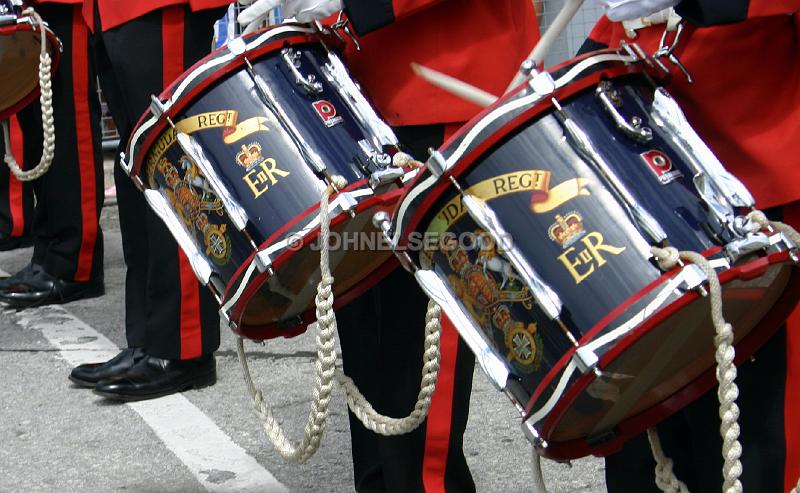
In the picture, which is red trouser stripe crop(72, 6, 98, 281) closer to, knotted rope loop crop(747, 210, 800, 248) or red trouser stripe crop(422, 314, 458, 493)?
red trouser stripe crop(422, 314, 458, 493)

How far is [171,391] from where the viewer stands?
329 cm

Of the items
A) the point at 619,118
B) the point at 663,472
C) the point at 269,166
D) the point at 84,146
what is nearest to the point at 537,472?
the point at 663,472

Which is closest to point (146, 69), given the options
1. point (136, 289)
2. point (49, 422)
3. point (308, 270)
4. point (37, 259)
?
point (136, 289)

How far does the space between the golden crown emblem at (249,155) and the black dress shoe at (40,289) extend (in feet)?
8.19

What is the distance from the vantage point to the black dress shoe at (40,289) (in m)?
4.23

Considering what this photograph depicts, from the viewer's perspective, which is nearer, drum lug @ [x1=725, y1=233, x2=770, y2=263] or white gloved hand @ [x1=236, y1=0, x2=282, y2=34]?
drum lug @ [x1=725, y1=233, x2=770, y2=263]

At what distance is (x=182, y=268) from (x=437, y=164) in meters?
1.68

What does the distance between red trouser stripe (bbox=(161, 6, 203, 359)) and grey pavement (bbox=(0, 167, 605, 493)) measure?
18 cm

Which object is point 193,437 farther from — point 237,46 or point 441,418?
point 237,46

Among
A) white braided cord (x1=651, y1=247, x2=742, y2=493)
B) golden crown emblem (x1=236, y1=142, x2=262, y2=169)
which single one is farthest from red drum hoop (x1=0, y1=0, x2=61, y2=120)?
white braided cord (x1=651, y1=247, x2=742, y2=493)

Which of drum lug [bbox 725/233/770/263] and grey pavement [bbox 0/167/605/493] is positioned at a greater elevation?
drum lug [bbox 725/233/770/263]

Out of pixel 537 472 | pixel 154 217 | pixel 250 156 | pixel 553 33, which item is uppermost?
pixel 553 33

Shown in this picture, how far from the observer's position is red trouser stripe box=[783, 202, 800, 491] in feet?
5.16

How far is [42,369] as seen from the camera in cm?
359
